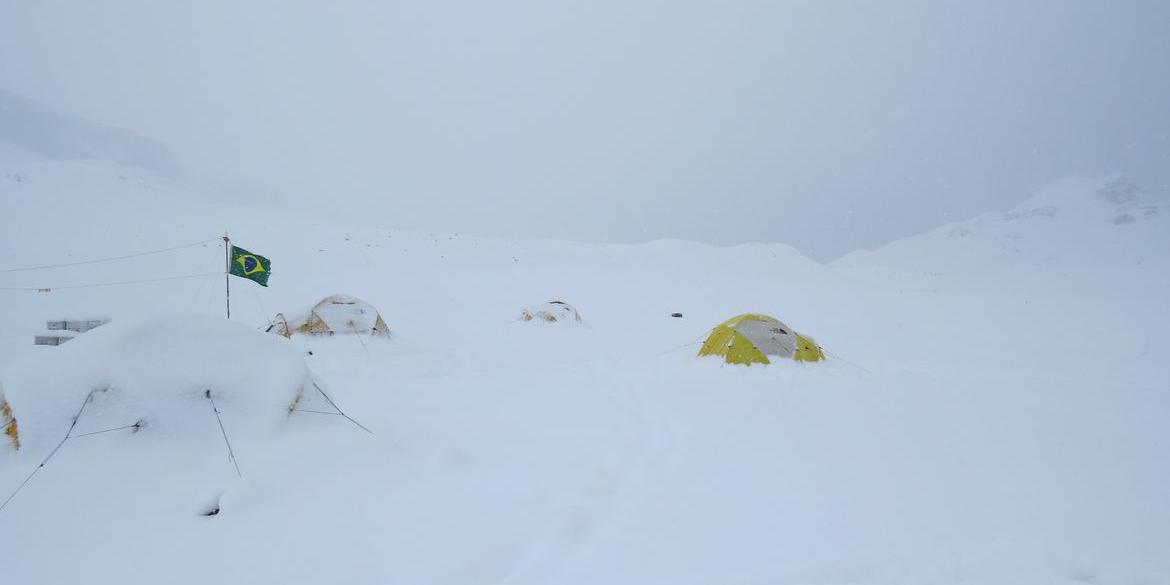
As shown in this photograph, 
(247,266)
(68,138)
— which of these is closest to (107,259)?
(247,266)

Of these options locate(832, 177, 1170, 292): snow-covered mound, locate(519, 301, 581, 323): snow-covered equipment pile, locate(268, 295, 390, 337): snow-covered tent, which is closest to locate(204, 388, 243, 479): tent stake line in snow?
locate(268, 295, 390, 337): snow-covered tent

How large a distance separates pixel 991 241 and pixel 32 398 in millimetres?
149622

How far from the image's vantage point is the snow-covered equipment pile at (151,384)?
490 cm

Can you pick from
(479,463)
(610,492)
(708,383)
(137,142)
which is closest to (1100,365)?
(708,383)

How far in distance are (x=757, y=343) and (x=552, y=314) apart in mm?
10165

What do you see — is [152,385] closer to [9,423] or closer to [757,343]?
[9,423]

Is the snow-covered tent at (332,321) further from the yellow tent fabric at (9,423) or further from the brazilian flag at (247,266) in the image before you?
the yellow tent fabric at (9,423)

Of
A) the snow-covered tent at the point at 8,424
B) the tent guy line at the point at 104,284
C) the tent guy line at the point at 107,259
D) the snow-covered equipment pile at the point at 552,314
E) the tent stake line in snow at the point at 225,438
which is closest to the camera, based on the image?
the snow-covered tent at the point at 8,424

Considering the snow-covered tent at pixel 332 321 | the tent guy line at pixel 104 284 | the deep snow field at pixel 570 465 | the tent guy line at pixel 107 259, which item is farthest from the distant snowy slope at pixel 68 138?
the deep snow field at pixel 570 465

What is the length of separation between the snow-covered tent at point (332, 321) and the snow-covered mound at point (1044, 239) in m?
76.6

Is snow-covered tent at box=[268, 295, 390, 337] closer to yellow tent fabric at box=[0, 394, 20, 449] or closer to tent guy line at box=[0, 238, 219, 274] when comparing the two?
yellow tent fabric at box=[0, 394, 20, 449]

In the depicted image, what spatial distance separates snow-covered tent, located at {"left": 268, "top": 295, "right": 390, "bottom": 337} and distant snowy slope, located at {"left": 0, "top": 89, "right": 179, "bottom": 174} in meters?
63.5

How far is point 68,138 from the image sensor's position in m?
72.5

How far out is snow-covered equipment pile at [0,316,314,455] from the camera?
193 inches
